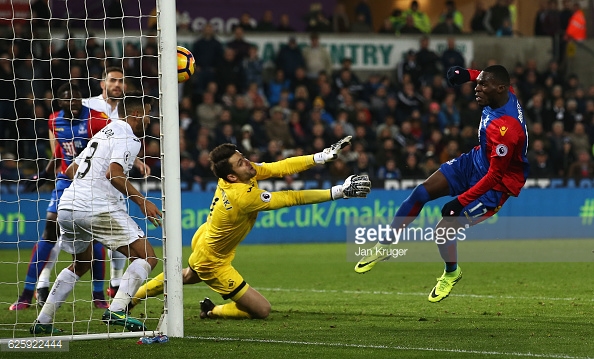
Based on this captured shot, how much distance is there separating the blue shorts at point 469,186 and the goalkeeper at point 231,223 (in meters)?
1.48

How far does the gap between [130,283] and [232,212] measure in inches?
48.3

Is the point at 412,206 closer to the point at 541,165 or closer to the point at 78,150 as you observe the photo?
the point at 78,150

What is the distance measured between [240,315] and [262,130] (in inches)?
418

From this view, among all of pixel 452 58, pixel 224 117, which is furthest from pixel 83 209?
pixel 452 58

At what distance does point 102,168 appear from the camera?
827 cm

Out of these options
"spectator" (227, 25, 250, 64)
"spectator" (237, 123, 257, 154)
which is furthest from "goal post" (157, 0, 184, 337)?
"spectator" (227, 25, 250, 64)

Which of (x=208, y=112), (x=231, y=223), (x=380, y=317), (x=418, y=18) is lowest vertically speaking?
(x=380, y=317)

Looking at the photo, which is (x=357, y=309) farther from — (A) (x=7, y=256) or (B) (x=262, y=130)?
(B) (x=262, y=130)

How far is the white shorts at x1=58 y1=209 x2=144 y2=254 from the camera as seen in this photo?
8008 millimetres

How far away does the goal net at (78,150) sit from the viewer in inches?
292

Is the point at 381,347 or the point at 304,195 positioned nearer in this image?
the point at 381,347

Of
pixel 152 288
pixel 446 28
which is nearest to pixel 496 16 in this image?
pixel 446 28

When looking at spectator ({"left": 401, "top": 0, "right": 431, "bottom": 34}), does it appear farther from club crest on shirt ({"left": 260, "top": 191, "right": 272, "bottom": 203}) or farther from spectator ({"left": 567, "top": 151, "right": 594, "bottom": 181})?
club crest on shirt ({"left": 260, "top": 191, "right": 272, "bottom": 203})

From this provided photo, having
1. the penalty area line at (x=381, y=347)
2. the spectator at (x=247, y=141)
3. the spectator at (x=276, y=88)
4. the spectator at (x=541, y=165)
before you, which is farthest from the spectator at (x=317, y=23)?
the penalty area line at (x=381, y=347)
